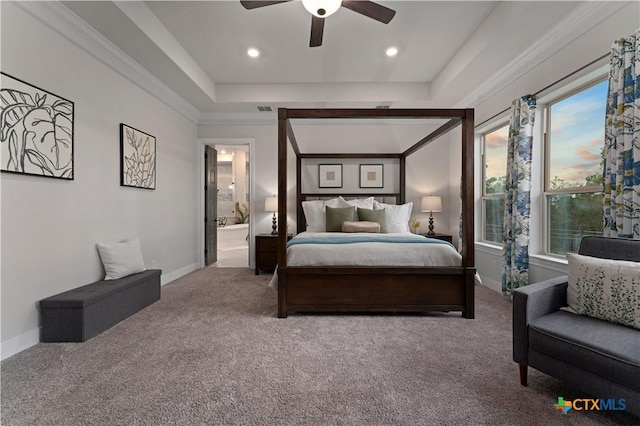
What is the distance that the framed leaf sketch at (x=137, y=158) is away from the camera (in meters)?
3.43

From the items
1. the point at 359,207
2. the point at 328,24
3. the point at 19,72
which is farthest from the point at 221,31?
the point at 359,207

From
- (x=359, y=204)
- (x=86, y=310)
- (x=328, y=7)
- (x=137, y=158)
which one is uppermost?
(x=328, y=7)

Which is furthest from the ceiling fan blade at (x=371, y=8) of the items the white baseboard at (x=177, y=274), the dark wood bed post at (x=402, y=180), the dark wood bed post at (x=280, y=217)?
the white baseboard at (x=177, y=274)

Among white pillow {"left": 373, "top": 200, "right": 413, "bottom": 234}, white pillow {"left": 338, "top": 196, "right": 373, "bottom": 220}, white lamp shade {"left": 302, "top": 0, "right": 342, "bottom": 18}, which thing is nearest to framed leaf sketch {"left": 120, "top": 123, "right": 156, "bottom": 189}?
white lamp shade {"left": 302, "top": 0, "right": 342, "bottom": 18}

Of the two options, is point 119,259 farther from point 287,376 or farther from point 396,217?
point 396,217

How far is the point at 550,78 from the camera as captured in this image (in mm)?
→ 3039

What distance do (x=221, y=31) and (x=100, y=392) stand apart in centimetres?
Answer: 339

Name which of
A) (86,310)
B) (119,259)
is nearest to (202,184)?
(119,259)

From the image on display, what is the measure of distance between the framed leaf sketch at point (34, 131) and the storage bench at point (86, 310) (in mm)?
1006

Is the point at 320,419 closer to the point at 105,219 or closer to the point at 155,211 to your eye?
the point at 105,219

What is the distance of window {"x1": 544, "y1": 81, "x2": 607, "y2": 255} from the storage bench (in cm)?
436

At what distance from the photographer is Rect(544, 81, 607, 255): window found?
275 cm

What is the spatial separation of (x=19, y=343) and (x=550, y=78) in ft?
16.8

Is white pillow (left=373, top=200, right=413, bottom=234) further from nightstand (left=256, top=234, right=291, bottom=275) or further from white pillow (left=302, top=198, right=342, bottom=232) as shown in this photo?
A: nightstand (left=256, top=234, right=291, bottom=275)
